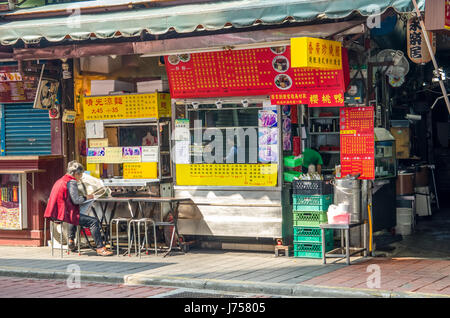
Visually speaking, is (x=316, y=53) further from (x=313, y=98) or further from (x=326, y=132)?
(x=326, y=132)

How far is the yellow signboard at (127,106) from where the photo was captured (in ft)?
43.4

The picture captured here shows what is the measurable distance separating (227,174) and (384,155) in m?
2.79

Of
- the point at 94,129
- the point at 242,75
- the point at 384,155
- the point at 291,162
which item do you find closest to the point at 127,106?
the point at 94,129

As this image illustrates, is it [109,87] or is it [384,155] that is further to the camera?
[109,87]

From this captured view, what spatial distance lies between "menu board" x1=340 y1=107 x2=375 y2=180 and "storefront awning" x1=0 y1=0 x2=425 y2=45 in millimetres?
1765

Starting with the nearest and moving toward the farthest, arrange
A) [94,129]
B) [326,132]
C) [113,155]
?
[113,155] → [94,129] → [326,132]

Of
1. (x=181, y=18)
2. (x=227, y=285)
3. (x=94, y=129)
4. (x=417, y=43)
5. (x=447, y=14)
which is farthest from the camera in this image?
(x=94, y=129)

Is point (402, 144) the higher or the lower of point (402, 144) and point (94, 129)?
the lower

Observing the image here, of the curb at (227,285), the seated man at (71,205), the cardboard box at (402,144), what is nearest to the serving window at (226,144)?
the seated man at (71,205)

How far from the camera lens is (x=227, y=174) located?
41.1 ft

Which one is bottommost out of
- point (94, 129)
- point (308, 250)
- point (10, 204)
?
point (308, 250)

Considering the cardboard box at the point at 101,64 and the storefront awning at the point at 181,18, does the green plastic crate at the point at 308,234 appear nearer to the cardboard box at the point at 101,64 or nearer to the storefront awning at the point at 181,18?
the storefront awning at the point at 181,18

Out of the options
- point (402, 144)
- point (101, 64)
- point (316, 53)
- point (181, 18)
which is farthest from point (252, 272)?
point (402, 144)
